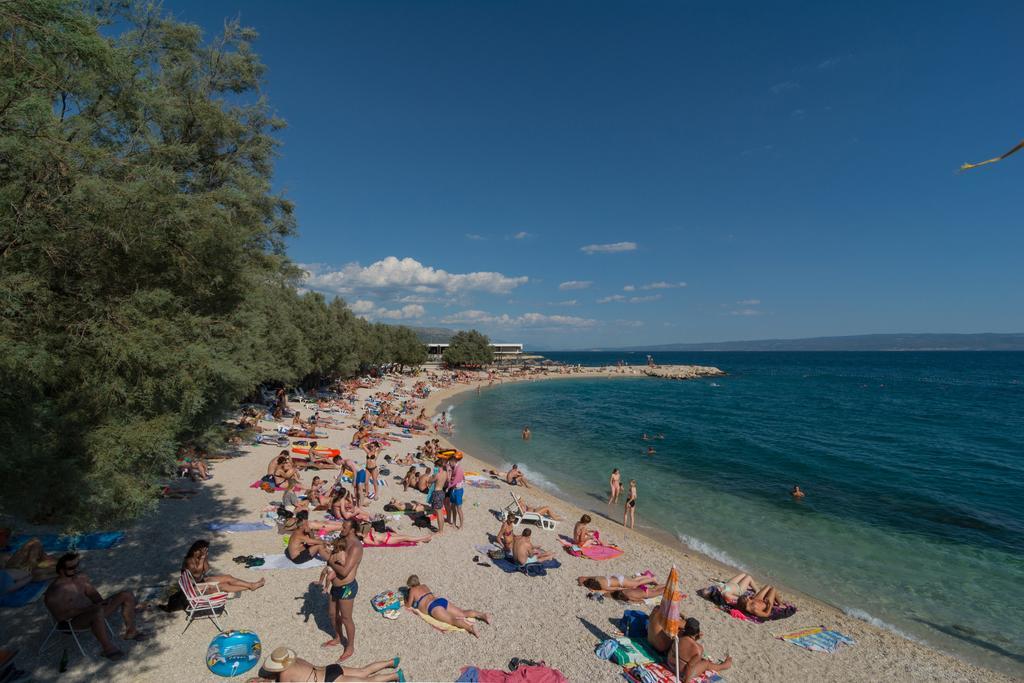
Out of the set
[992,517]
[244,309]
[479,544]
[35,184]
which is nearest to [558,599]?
[479,544]

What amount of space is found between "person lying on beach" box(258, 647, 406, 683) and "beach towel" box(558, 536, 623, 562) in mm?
5945

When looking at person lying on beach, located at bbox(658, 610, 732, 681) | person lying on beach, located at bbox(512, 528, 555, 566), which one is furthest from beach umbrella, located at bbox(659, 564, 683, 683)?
person lying on beach, located at bbox(512, 528, 555, 566)

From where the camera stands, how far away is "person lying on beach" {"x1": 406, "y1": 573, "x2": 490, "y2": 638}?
712 cm

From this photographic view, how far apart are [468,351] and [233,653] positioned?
270 ft

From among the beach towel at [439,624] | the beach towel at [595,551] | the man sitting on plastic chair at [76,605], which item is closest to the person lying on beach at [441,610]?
the beach towel at [439,624]

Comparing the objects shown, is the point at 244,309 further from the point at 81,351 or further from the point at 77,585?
the point at 77,585

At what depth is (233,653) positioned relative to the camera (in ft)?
19.0

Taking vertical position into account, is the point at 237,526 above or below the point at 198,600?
below

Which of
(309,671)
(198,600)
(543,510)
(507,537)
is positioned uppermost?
(198,600)

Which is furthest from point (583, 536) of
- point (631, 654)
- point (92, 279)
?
point (92, 279)

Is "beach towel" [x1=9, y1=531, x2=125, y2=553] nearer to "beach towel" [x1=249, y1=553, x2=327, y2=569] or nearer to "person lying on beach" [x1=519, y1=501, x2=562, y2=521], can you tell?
"beach towel" [x1=249, y1=553, x2=327, y2=569]

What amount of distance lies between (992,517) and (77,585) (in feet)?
80.1

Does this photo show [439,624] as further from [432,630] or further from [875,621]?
[875,621]

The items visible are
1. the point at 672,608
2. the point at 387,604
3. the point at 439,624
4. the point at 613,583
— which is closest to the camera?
the point at 672,608
